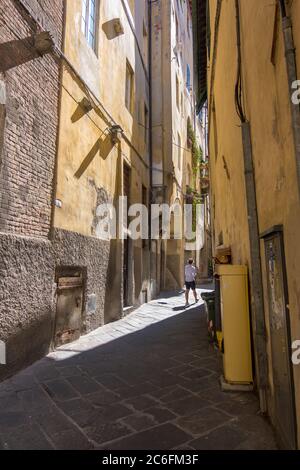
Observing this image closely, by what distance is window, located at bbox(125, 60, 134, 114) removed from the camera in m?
10.5

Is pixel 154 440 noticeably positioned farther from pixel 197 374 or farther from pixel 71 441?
pixel 197 374

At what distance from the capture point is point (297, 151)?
6.47ft

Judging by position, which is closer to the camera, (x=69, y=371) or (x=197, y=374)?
(x=197, y=374)

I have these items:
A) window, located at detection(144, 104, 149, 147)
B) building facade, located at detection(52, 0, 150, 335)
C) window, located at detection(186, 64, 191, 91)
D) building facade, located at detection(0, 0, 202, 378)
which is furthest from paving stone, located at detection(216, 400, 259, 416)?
window, located at detection(186, 64, 191, 91)

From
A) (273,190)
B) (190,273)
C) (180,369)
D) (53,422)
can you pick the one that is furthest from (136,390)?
(190,273)

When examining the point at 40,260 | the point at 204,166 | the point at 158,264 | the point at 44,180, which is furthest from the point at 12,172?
the point at 204,166

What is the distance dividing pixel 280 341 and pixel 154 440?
48.8 inches

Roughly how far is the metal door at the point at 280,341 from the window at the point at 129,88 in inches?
342

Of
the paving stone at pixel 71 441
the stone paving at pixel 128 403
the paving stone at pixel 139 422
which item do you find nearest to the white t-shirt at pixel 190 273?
the stone paving at pixel 128 403

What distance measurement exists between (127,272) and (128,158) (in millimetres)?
3193

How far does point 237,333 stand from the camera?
12.5 ft

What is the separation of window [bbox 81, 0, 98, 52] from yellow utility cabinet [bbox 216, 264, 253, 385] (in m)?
6.02

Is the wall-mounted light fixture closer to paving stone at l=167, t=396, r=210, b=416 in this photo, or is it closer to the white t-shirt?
the white t-shirt

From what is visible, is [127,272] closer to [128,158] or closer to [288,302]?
[128,158]
